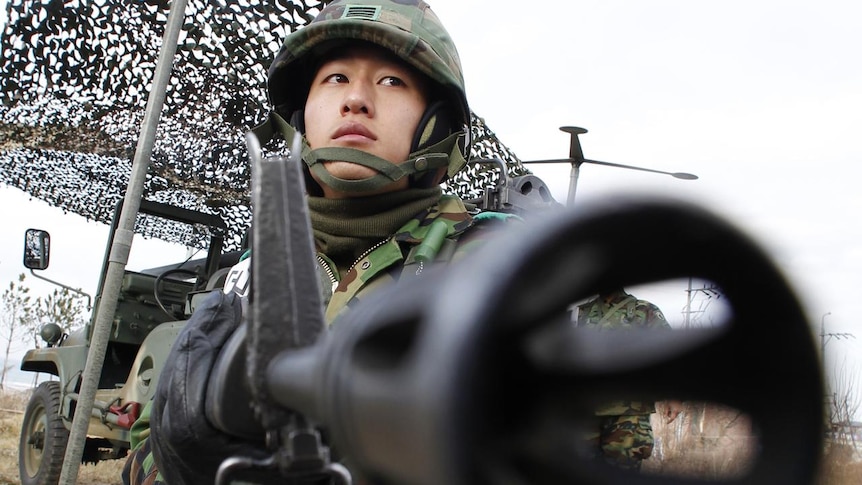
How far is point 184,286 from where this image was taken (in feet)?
22.0

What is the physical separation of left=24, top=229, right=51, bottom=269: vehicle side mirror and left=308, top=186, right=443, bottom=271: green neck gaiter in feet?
14.8

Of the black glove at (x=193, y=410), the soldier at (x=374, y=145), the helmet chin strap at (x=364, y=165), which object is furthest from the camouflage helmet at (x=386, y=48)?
the black glove at (x=193, y=410)

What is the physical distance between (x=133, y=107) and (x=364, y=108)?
493 centimetres

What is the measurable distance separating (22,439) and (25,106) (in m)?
3.04

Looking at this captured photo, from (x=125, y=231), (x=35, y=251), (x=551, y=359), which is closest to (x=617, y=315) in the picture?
(x=551, y=359)

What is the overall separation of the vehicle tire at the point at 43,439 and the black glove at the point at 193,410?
583 cm

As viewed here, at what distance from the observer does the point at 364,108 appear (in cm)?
188

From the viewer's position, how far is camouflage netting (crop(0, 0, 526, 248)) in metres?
5.54

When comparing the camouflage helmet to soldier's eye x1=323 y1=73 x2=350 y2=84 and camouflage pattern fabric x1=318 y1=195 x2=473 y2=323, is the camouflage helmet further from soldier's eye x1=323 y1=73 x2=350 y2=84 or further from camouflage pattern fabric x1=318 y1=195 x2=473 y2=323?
camouflage pattern fabric x1=318 y1=195 x2=473 y2=323

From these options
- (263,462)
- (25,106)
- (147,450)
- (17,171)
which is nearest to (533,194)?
(147,450)

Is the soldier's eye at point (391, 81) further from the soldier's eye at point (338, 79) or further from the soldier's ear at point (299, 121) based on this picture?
the soldier's ear at point (299, 121)

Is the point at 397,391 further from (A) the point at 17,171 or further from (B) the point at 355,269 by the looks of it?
(A) the point at 17,171

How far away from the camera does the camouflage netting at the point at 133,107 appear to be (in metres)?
5.54

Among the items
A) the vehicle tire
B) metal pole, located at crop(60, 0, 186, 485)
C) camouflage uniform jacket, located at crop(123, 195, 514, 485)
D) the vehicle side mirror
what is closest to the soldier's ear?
camouflage uniform jacket, located at crop(123, 195, 514, 485)
